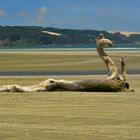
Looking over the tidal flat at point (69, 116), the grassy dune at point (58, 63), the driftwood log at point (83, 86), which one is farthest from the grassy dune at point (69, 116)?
the grassy dune at point (58, 63)

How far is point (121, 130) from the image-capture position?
12.0 m

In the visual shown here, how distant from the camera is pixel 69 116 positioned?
564 inches

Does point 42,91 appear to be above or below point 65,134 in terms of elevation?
above

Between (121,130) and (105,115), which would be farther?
(105,115)

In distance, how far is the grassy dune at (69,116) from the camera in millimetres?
11406

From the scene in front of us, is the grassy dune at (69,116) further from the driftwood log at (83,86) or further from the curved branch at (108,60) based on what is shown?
the curved branch at (108,60)

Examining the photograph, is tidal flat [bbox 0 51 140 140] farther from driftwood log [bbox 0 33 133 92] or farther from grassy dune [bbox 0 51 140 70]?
grassy dune [bbox 0 51 140 70]

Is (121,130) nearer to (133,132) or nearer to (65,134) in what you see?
(133,132)

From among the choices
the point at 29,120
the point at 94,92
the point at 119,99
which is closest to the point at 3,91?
the point at 94,92

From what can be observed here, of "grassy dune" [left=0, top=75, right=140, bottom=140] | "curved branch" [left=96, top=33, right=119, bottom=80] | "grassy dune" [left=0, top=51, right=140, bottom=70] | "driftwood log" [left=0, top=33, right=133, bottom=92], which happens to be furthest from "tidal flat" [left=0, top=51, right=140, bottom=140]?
"grassy dune" [left=0, top=51, right=140, bottom=70]

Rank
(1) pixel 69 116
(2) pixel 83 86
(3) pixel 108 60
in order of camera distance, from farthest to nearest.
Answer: (3) pixel 108 60
(2) pixel 83 86
(1) pixel 69 116

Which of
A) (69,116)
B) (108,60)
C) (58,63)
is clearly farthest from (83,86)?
(58,63)

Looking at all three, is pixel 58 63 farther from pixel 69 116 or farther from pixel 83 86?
pixel 69 116

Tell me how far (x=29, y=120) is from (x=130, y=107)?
4.04 metres
